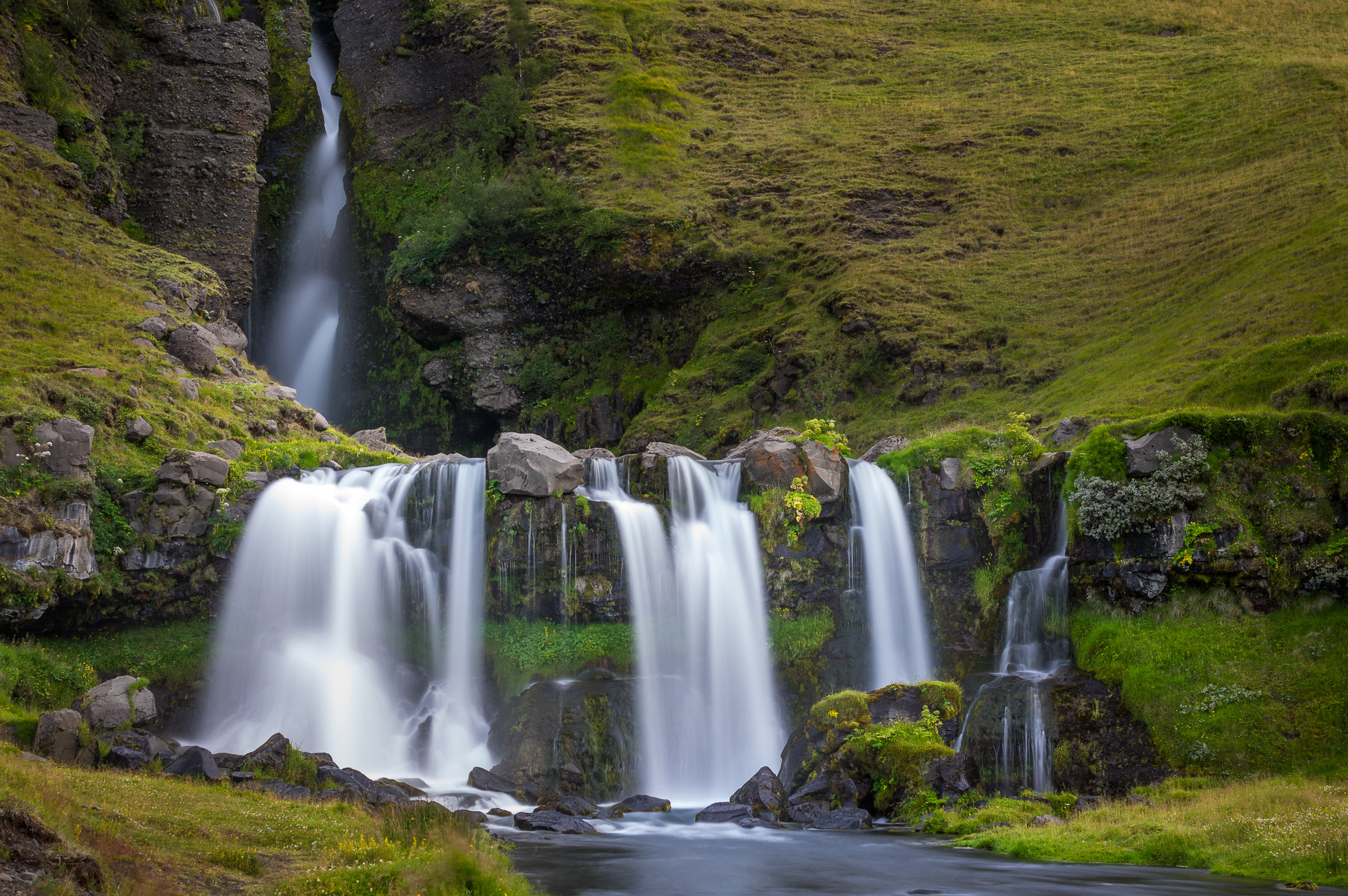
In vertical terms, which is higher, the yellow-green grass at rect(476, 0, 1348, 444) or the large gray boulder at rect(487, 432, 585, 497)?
the yellow-green grass at rect(476, 0, 1348, 444)

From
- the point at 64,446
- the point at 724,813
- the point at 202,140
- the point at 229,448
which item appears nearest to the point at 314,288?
the point at 202,140

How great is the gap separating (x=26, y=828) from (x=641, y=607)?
15664mm

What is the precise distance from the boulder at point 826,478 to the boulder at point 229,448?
1450 cm

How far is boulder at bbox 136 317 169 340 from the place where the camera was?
27.5m

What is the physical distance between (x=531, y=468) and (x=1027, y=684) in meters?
12.1

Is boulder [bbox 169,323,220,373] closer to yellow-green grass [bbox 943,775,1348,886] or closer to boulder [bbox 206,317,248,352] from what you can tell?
boulder [bbox 206,317,248,352]

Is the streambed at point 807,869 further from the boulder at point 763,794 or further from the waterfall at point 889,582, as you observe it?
the waterfall at point 889,582

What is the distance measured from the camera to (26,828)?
25.0 ft

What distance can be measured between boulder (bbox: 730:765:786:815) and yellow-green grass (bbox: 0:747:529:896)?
687 cm

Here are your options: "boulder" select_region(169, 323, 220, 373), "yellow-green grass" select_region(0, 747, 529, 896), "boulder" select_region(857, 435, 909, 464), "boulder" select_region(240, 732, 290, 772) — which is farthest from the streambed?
"boulder" select_region(169, 323, 220, 373)

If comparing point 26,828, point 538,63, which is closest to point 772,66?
point 538,63

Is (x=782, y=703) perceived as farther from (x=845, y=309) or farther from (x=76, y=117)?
(x=76, y=117)

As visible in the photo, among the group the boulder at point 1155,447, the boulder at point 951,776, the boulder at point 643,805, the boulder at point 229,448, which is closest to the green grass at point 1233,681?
the boulder at point 1155,447

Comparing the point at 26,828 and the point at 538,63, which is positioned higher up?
the point at 538,63
